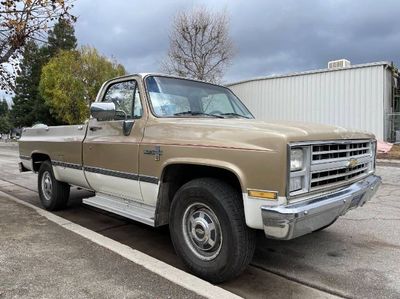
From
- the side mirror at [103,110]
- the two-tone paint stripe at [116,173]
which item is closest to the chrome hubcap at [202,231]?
the two-tone paint stripe at [116,173]

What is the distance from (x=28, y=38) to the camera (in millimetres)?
8156

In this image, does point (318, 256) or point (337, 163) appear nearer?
point (337, 163)

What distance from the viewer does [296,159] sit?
3541 millimetres

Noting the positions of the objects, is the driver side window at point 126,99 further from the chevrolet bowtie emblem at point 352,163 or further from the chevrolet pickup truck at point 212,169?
the chevrolet bowtie emblem at point 352,163

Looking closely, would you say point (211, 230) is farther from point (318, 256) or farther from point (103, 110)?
point (103, 110)

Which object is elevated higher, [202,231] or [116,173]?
[116,173]

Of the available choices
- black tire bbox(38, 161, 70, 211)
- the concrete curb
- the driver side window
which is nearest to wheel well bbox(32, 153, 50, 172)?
black tire bbox(38, 161, 70, 211)

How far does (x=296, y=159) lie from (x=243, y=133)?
0.51 metres

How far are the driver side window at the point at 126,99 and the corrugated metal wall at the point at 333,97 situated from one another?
51.3 ft

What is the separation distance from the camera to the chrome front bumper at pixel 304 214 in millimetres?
3352

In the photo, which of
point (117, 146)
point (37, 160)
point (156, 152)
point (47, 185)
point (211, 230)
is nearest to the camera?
point (211, 230)

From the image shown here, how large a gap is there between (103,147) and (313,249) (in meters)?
2.86

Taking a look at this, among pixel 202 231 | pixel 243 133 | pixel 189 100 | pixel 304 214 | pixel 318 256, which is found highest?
A: pixel 189 100

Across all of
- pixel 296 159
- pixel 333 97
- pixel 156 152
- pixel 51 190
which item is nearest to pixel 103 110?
pixel 156 152
